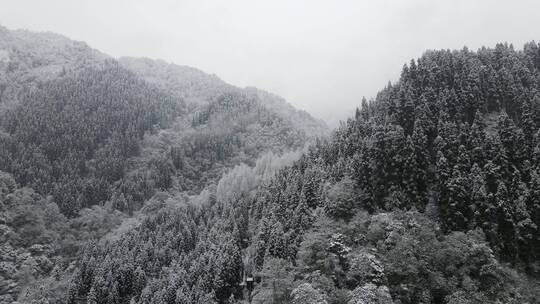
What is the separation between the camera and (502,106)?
116375 mm

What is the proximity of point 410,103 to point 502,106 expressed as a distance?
79.1 ft

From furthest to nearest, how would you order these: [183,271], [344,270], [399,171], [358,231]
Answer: [183,271] → [399,171] → [358,231] → [344,270]

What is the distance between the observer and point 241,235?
126 meters

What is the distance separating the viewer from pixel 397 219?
87.6 m

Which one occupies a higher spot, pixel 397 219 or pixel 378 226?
pixel 397 219

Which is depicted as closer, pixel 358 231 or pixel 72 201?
pixel 358 231

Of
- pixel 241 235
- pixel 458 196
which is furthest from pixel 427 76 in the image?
pixel 241 235

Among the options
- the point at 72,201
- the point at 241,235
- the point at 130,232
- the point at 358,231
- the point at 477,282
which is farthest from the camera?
the point at 72,201

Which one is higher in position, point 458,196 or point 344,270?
point 458,196

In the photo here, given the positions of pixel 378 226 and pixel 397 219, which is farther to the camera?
pixel 397 219

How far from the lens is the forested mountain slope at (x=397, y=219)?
76.6 m

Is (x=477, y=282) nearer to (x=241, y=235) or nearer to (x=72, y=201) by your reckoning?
(x=241, y=235)

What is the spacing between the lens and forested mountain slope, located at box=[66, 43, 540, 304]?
76.6 meters

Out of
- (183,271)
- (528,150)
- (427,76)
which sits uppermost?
(427,76)
